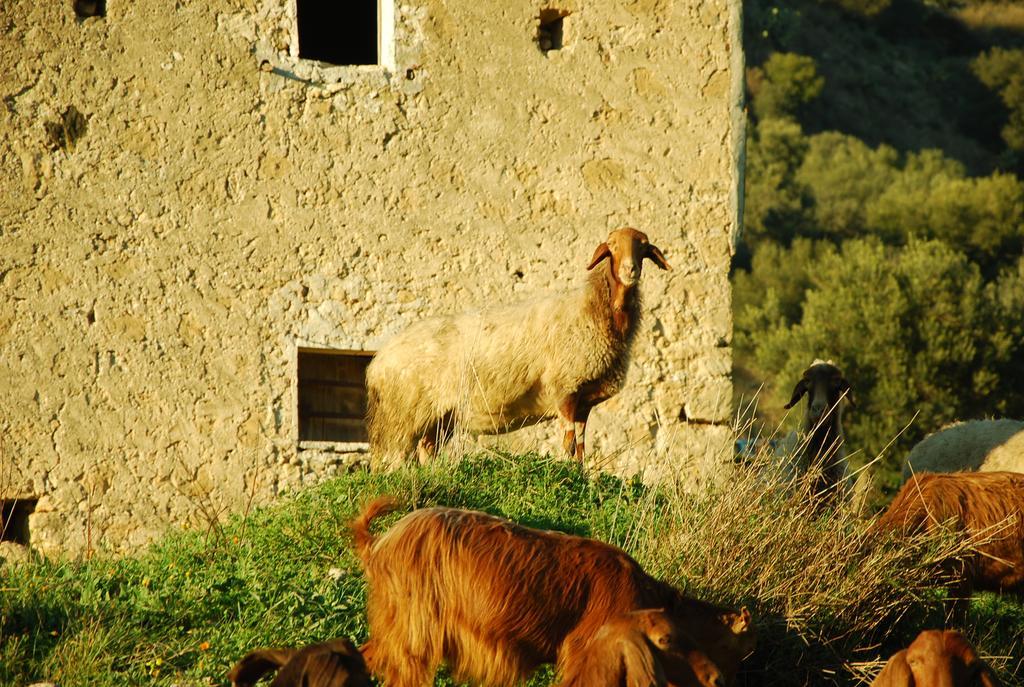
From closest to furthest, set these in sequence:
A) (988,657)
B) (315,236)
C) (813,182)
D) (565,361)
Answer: (988,657), (565,361), (315,236), (813,182)

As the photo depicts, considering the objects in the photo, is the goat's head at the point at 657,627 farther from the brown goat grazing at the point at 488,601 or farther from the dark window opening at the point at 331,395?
the dark window opening at the point at 331,395

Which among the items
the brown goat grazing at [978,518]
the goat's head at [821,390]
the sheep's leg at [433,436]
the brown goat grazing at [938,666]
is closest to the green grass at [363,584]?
the brown goat grazing at [978,518]

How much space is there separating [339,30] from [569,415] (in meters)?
6.39

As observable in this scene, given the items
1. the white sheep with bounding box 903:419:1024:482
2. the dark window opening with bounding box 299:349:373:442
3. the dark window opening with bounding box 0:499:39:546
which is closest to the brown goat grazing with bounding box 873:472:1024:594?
the white sheep with bounding box 903:419:1024:482

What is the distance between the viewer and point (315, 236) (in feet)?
37.4

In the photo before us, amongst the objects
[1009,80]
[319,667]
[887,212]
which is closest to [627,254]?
[319,667]

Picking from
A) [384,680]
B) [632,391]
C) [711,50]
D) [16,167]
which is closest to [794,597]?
[384,680]

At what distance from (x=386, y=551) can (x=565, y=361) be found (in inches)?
147

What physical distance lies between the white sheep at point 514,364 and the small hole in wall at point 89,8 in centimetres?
352

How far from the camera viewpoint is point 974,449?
12.7 meters

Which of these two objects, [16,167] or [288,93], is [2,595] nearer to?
[16,167]

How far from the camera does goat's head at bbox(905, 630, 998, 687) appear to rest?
6.57 meters

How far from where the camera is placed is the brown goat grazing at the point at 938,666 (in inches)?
259

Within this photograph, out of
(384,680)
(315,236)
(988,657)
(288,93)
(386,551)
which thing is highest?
(288,93)
